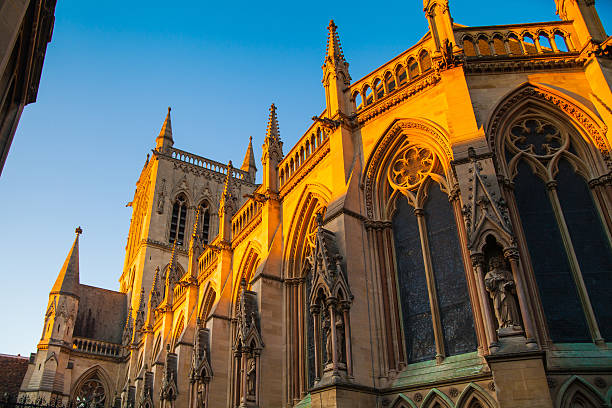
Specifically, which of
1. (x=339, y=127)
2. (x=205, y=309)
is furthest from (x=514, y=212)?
(x=205, y=309)

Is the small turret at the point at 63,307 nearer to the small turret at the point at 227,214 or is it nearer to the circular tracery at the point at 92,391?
the circular tracery at the point at 92,391

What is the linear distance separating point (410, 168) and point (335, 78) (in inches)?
170

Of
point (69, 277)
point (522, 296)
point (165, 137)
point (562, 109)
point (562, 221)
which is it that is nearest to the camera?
point (522, 296)

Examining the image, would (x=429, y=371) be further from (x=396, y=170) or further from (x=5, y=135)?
(x=5, y=135)

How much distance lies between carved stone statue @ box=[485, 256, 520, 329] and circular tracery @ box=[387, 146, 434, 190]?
12.9ft

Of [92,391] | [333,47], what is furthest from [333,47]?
[92,391]

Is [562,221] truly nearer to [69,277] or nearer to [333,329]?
[333,329]

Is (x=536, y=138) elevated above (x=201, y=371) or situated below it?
above

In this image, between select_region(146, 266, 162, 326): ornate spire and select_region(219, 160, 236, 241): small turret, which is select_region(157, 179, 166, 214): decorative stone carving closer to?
select_region(146, 266, 162, 326): ornate spire

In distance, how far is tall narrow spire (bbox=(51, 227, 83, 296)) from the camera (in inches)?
1458

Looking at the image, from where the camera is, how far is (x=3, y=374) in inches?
1464

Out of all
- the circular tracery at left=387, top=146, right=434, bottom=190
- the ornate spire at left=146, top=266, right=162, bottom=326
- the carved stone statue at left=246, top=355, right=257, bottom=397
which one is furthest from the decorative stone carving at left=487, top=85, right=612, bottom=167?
the ornate spire at left=146, top=266, right=162, bottom=326

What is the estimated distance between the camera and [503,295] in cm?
863

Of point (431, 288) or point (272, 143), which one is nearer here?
point (431, 288)
